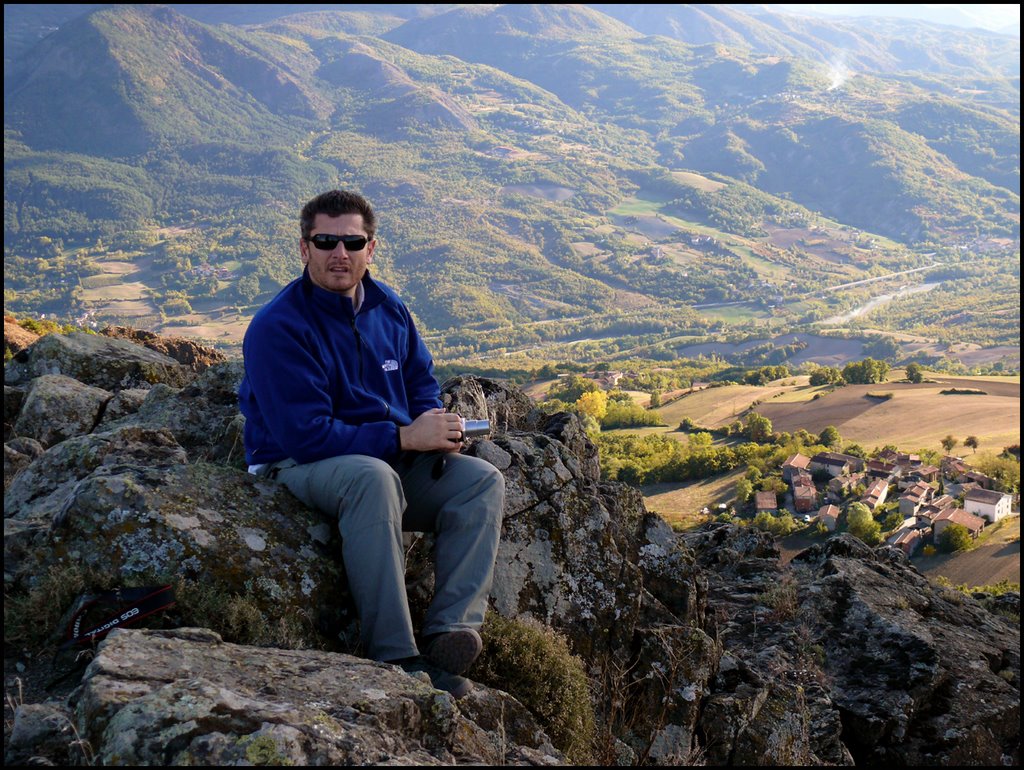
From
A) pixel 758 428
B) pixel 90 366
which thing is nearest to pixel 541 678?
pixel 90 366

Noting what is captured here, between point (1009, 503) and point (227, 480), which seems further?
point (1009, 503)

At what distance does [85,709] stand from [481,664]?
253 cm

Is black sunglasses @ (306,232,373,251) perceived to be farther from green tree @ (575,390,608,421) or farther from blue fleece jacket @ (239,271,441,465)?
green tree @ (575,390,608,421)

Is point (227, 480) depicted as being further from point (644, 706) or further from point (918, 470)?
point (918, 470)

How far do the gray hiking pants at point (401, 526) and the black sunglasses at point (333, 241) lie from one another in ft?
5.21

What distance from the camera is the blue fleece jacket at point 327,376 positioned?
5711 millimetres

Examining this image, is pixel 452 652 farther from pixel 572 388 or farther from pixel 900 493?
pixel 572 388

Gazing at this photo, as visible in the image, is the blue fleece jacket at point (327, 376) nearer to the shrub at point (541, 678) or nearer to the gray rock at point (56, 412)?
the shrub at point (541, 678)

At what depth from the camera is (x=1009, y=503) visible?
59.2 m

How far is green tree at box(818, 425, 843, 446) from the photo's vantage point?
78588 millimetres

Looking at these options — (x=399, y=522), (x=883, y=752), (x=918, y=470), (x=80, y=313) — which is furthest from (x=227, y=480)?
(x=80, y=313)

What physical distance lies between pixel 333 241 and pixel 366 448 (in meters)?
1.57

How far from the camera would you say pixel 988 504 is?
5719 cm

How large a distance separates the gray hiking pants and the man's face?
1355mm
